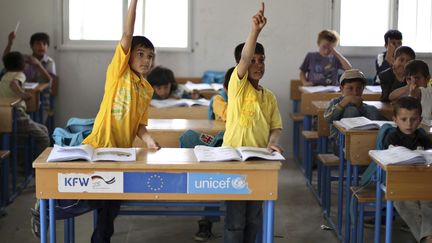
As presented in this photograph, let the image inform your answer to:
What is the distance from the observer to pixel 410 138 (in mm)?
4172

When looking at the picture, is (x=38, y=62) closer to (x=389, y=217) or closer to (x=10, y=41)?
(x=10, y=41)

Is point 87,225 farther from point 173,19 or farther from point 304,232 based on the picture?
point 173,19

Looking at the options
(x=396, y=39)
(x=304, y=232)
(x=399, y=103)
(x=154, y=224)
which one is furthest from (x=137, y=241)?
(x=396, y=39)

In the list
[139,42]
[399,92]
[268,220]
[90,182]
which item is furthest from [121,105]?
[399,92]

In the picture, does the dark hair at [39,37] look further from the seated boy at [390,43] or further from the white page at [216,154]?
the white page at [216,154]

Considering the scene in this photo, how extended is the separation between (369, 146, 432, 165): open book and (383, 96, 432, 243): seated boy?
0.35m

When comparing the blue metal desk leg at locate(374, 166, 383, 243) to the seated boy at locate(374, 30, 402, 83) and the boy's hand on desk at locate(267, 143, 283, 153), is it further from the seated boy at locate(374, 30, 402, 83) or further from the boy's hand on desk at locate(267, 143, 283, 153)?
the seated boy at locate(374, 30, 402, 83)

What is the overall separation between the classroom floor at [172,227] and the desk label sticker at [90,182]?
1456 mm

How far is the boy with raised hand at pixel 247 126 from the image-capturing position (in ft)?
12.0

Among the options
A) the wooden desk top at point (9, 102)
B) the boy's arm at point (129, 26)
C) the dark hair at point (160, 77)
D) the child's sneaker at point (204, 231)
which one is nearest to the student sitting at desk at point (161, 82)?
the dark hair at point (160, 77)

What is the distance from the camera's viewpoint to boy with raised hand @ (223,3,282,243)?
367 cm

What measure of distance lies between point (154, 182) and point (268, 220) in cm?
54

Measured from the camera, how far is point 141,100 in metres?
3.90

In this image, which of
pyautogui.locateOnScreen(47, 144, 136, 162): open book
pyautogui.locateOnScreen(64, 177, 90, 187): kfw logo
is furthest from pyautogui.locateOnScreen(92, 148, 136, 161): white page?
pyautogui.locateOnScreen(64, 177, 90, 187): kfw logo
